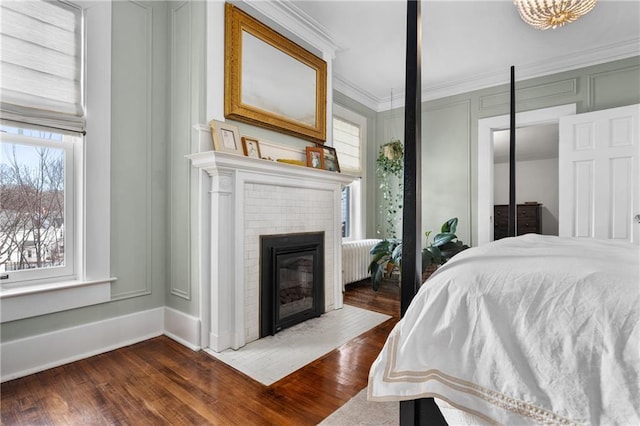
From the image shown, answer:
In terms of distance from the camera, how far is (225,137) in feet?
7.36

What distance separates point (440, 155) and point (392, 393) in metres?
4.02

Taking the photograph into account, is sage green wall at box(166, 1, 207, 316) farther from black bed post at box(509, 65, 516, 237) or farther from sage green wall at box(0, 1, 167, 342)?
black bed post at box(509, 65, 516, 237)

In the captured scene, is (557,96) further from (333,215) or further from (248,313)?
(248,313)

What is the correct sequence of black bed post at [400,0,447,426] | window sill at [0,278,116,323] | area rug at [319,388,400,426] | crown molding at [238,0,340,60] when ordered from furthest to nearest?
1. crown molding at [238,0,340,60]
2. window sill at [0,278,116,323]
3. area rug at [319,388,400,426]
4. black bed post at [400,0,447,426]

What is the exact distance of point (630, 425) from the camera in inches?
26.5

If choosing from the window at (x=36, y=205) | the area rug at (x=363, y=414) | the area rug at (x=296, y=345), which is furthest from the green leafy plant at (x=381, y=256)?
the window at (x=36, y=205)

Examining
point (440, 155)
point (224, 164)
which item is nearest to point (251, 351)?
point (224, 164)

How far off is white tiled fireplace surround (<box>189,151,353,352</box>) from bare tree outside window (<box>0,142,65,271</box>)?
0.87 m

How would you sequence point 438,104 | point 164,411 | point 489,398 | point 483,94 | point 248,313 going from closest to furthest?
point 489,398 → point 164,411 → point 248,313 → point 483,94 → point 438,104

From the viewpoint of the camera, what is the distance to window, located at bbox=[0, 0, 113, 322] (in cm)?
185

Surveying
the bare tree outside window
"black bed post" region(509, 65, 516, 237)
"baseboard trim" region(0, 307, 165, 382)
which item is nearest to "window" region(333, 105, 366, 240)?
"black bed post" region(509, 65, 516, 237)

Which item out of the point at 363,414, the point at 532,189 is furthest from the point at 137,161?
the point at 532,189

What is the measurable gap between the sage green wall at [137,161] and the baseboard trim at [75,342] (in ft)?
0.21

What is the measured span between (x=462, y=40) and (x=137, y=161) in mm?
3203
